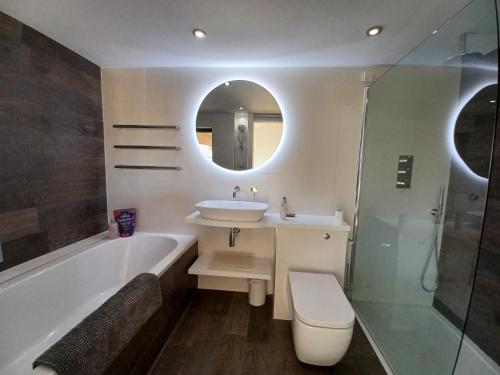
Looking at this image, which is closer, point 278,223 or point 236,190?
point 278,223

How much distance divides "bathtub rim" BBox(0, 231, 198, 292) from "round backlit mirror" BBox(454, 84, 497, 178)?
1994 millimetres

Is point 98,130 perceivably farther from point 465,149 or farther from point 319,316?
point 465,149

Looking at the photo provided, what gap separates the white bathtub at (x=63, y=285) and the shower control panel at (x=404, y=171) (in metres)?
1.81

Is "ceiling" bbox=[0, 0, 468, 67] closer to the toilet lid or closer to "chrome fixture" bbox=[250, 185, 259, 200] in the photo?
"chrome fixture" bbox=[250, 185, 259, 200]

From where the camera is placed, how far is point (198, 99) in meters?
1.90

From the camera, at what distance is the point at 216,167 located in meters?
1.94

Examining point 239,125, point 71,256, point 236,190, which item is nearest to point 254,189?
point 236,190

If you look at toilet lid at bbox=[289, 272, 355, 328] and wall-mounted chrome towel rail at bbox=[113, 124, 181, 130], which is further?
wall-mounted chrome towel rail at bbox=[113, 124, 181, 130]

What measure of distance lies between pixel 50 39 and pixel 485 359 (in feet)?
11.2

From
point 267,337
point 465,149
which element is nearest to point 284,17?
point 465,149

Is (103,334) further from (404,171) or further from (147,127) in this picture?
(404,171)

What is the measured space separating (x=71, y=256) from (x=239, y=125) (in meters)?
1.69

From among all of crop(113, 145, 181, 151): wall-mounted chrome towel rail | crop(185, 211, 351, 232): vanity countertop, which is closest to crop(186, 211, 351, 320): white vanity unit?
crop(185, 211, 351, 232): vanity countertop

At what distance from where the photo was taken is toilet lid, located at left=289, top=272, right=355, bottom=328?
1.12 metres
